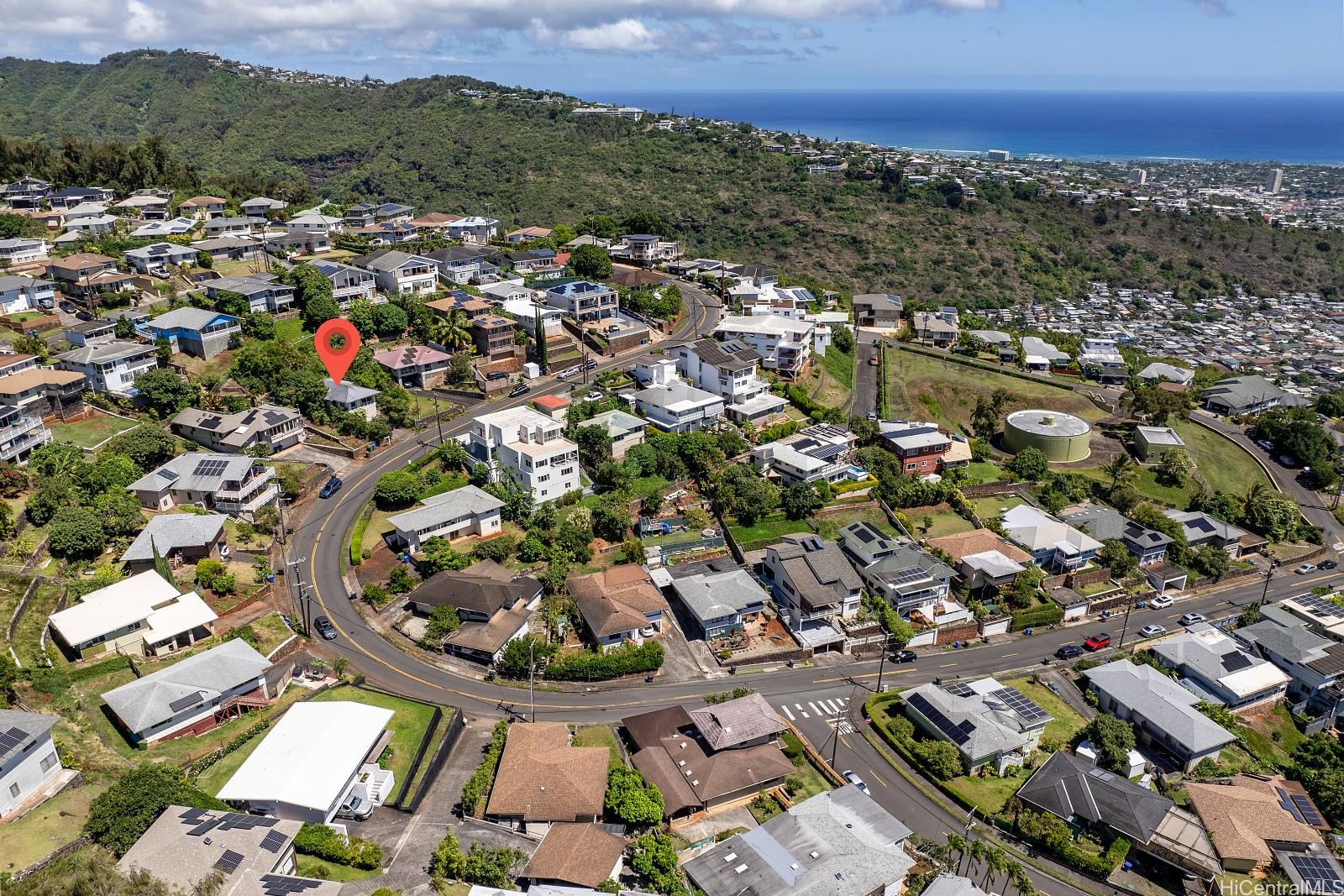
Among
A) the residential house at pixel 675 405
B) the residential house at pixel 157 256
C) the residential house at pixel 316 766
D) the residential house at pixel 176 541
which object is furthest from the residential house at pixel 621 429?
the residential house at pixel 157 256

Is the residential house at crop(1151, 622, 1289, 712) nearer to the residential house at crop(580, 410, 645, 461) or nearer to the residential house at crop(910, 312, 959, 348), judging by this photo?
the residential house at crop(580, 410, 645, 461)

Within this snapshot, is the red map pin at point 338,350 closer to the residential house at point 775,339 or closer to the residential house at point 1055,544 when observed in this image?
the residential house at point 775,339

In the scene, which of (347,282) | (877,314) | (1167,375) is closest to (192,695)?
(347,282)

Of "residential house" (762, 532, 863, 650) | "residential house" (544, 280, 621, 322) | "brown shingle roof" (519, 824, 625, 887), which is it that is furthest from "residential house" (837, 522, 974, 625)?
"residential house" (544, 280, 621, 322)

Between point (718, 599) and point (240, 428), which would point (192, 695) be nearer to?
point (240, 428)

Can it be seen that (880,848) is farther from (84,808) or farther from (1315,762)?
(84,808)

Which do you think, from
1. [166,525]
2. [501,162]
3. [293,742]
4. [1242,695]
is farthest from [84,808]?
[501,162]

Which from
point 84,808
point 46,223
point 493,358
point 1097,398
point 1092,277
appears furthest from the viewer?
point 1092,277
